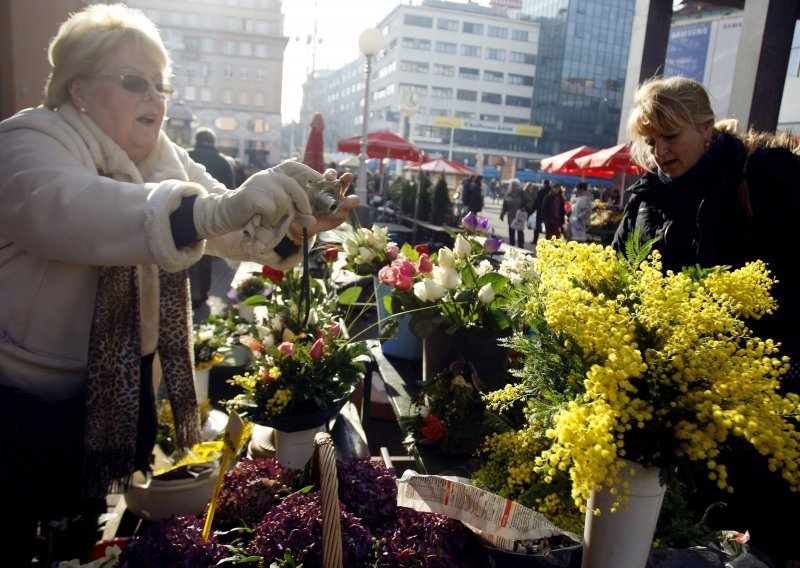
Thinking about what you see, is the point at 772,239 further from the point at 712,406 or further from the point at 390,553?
A: the point at 390,553

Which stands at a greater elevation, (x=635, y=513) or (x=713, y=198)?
(x=713, y=198)

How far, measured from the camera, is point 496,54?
67000 mm

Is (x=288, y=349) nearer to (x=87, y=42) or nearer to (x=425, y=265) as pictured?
(x=425, y=265)

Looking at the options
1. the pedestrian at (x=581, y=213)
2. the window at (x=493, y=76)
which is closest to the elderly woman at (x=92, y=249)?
the pedestrian at (x=581, y=213)

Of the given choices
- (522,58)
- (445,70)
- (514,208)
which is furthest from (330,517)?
(522,58)

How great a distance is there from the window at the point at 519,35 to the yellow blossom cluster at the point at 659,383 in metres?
73.5

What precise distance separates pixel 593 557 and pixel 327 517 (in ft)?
1.46

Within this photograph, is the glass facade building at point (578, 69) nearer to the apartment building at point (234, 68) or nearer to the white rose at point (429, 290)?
the apartment building at point (234, 68)

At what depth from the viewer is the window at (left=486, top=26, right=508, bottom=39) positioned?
218 feet

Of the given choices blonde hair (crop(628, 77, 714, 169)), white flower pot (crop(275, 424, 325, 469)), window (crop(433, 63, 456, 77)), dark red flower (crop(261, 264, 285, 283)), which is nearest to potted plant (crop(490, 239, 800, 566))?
white flower pot (crop(275, 424, 325, 469))

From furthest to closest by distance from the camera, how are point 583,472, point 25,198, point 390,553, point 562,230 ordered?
point 562,230 < point 25,198 < point 390,553 < point 583,472

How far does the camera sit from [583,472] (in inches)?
28.3

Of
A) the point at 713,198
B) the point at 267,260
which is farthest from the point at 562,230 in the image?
the point at 267,260

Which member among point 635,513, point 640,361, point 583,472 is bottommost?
point 635,513
